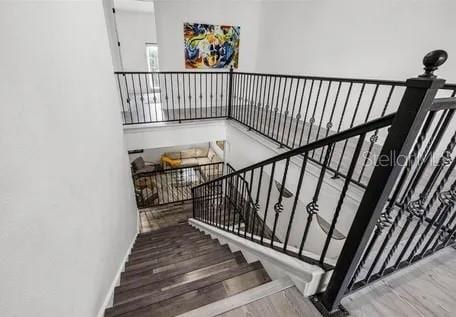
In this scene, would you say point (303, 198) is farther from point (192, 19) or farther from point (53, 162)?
point (192, 19)

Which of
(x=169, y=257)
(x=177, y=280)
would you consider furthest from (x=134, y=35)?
(x=177, y=280)

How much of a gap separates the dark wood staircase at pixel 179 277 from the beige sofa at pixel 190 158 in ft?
15.3

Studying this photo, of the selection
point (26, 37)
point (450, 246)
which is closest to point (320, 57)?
point (450, 246)

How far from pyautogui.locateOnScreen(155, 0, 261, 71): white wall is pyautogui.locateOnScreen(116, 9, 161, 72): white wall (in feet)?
14.4

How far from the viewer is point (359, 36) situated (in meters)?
3.10

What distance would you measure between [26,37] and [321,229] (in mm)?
3372

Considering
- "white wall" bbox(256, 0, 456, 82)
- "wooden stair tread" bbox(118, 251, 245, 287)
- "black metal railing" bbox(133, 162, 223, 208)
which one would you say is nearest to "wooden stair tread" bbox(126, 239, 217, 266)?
"wooden stair tread" bbox(118, 251, 245, 287)

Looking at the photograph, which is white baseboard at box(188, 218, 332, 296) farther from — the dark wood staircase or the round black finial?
the round black finial

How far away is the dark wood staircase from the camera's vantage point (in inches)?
60.8

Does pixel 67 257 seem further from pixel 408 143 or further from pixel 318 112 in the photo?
pixel 318 112

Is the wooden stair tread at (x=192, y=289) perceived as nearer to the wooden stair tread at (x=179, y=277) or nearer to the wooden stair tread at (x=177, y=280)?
the wooden stair tread at (x=179, y=277)

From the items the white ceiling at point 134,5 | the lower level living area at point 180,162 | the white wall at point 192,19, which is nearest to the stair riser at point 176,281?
the white wall at point 192,19

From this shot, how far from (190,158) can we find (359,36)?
641cm

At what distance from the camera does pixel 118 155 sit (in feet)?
7.93
